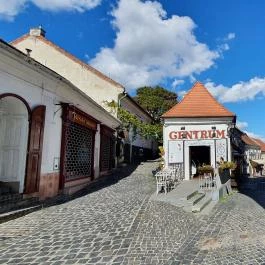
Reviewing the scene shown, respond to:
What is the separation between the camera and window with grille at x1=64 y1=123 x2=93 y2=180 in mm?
13273

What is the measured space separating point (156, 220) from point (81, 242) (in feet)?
8.30

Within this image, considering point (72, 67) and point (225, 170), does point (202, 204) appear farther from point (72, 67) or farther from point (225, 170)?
point (72, 67)

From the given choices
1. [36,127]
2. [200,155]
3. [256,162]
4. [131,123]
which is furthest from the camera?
[256,162]

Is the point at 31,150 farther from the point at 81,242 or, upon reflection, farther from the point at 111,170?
the point at 111,170

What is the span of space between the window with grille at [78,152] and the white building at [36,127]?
41mm

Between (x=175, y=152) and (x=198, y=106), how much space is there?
156 inches

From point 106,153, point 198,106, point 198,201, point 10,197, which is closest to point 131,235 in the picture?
point 10,197

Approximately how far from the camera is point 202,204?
36.3ft

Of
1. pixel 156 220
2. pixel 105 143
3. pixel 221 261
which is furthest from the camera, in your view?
pixel 105 143

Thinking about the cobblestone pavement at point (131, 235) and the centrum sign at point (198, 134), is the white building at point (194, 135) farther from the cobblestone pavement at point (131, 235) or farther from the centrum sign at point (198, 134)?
the cobblestone pavement at point (131, 235)

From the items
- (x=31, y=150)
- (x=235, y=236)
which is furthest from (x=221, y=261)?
(x=31, y=150)

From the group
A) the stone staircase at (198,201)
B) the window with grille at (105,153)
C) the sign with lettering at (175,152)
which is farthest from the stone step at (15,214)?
the sign with lettering at (175,152)

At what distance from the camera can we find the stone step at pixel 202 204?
1020 cm

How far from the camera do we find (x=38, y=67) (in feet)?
31.5
